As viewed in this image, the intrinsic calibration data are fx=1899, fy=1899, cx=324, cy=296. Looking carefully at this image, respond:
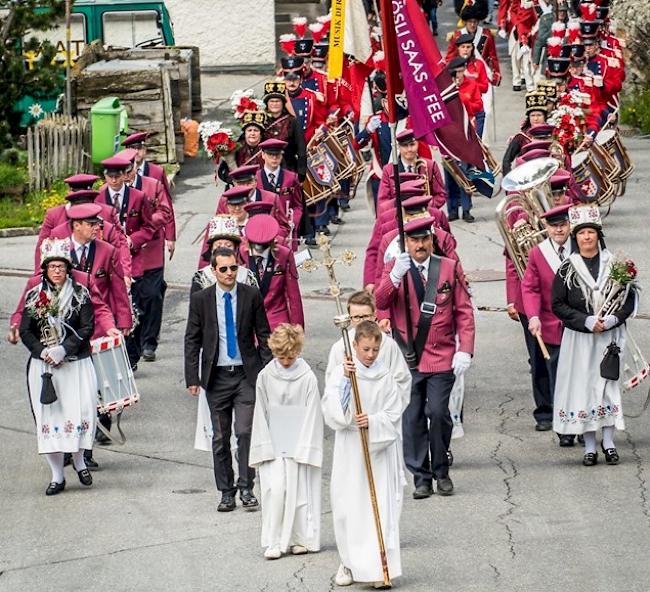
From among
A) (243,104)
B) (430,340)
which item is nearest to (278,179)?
(243,104)

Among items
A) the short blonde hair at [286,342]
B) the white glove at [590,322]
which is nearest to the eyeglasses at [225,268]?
the short blonde hair at [286,342]

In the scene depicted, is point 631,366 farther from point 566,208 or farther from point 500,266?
point 500,266

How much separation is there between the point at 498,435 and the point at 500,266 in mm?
6214

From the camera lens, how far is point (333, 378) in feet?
35.4

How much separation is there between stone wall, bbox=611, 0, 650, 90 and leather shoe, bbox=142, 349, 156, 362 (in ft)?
48.9

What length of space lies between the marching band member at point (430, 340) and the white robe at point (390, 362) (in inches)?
50.8

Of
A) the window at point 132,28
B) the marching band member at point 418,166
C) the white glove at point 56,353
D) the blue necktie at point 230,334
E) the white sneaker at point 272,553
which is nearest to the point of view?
the white sneaker at point 272,553

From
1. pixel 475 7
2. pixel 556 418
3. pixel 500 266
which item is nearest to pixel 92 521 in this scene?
pixel 556 418

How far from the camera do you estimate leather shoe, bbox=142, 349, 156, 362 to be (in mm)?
16453

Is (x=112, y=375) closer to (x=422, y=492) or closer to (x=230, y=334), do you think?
(x=230, y=334)

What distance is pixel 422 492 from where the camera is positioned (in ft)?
41.0

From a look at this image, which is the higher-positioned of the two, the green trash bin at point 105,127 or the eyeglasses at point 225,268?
the eyeglasses at point 225,268

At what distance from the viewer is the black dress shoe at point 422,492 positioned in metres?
12.5

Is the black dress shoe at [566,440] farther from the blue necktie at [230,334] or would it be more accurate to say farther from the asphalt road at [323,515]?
the blue necktie at [230,334]
